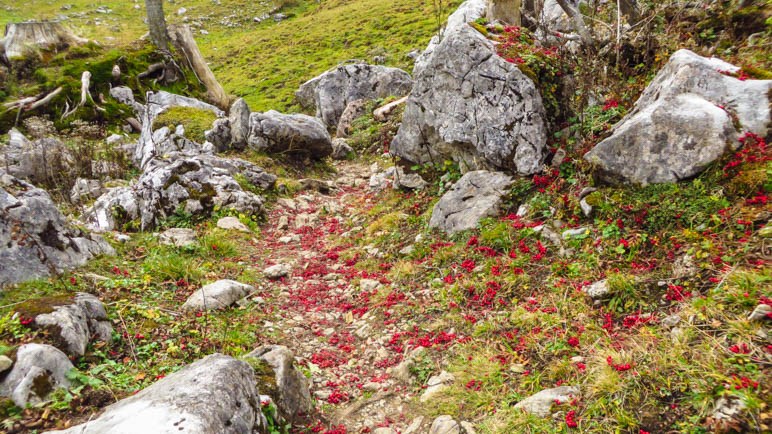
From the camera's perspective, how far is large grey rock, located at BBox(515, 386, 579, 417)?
4.30 meters

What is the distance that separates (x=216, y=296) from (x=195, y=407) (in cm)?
381

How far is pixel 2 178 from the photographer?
7.20 meters

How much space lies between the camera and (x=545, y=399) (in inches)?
173

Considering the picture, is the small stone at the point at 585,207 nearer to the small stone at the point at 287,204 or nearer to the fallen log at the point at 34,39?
the small stone at the point at 287,204

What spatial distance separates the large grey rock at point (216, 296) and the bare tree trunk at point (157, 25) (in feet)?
64.7

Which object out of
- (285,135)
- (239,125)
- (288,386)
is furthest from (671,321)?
(239,125)

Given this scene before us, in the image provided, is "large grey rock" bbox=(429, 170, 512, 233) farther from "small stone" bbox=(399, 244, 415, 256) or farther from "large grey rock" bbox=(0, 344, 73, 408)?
"large grey rock" bbox=(0, 344, 73, 408)

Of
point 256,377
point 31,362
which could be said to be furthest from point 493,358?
point 31,362

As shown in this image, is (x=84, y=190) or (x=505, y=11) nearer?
(x=84, y=190)

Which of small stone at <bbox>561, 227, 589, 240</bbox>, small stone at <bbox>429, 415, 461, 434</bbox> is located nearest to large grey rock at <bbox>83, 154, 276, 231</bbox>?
small stone at <bbox>561, 227, 589, 240</bbox>

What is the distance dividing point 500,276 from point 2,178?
8860mm

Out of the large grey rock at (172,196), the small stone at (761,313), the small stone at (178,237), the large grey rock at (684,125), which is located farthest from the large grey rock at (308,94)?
the small stone at (761,313)

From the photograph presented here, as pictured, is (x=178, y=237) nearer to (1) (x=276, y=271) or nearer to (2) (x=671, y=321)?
(1) (x=276, y=271)

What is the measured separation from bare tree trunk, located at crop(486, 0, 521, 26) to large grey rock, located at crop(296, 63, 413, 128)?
8.34 metres
